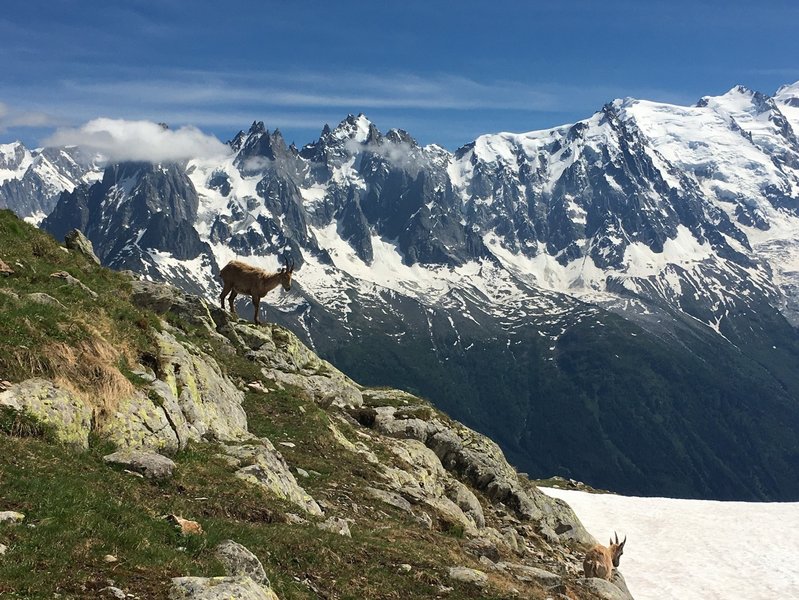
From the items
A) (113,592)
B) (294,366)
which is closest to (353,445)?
(294,366)

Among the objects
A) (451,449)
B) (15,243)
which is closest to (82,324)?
(15,243)

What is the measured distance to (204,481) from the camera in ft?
74.4

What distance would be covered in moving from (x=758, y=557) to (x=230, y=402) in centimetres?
3903

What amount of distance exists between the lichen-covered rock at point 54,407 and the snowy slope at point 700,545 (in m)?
35.6

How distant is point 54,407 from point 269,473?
7.43 m

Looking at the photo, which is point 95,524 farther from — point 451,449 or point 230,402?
point 451,449

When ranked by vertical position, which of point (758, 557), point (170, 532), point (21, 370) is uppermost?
point (21, 370)

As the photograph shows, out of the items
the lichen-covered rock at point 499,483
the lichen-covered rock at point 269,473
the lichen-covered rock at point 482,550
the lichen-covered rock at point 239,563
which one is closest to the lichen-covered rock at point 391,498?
the lichen-covered rock at point 482,550

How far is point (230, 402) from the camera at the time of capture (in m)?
32.3

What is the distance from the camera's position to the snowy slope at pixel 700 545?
44.8m

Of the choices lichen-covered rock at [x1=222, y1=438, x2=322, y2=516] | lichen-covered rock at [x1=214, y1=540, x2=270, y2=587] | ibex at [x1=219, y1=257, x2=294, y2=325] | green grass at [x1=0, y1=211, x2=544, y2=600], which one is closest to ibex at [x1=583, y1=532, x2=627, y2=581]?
green grass at [x1=0, y1=211, x2=544, y2=600]

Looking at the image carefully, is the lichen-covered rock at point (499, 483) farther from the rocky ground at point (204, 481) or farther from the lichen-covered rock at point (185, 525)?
the lichen-covered rock at point (185, 525)

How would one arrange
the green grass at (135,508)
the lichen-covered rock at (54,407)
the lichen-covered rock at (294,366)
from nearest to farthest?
the green grass at (135,508) < the lichen-covered rock at (54,407) < the lichen-covered rock at (294,366)

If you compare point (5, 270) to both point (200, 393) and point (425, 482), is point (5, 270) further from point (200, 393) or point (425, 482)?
point (425, 482)
